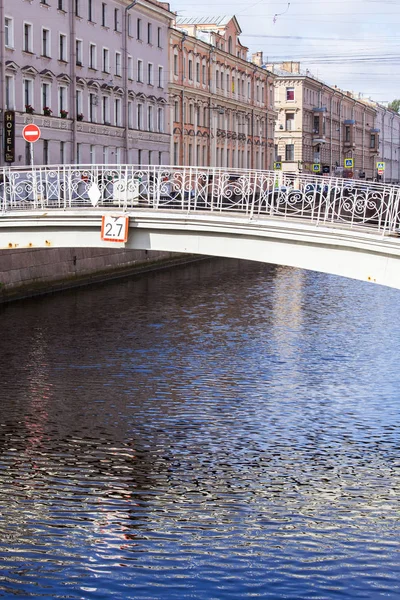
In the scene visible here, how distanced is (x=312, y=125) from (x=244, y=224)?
3196 inches

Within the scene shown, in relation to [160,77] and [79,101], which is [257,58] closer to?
[160,77]

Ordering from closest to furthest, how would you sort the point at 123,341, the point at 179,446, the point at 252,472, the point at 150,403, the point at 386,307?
the point at 252,472 → the point at 179,446 → the point at 150,403 → the point at 123,341 → the point at 386,307

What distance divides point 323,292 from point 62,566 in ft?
89.8

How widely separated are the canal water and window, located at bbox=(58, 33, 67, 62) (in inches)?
758

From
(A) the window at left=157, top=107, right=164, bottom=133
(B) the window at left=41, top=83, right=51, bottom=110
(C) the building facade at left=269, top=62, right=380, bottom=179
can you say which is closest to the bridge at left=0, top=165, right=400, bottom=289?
(B) the window at left=41, top=83, right=51, bottom=110

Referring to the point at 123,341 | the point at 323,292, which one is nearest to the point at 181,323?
the point at 123,341

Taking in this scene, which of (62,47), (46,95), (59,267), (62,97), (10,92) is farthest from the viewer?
(62,47)

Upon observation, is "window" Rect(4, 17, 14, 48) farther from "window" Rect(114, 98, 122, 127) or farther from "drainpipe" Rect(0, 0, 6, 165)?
"window" Rect(114, 98, 122, 127)

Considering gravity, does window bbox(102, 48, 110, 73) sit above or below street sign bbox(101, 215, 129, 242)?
above

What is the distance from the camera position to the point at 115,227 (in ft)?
68.7

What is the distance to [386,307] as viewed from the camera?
34.6 meters

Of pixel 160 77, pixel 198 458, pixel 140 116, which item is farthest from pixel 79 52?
pixel 198 458

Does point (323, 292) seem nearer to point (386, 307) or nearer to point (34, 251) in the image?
point (386, 307)

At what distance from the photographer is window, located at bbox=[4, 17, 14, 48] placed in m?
42.9
